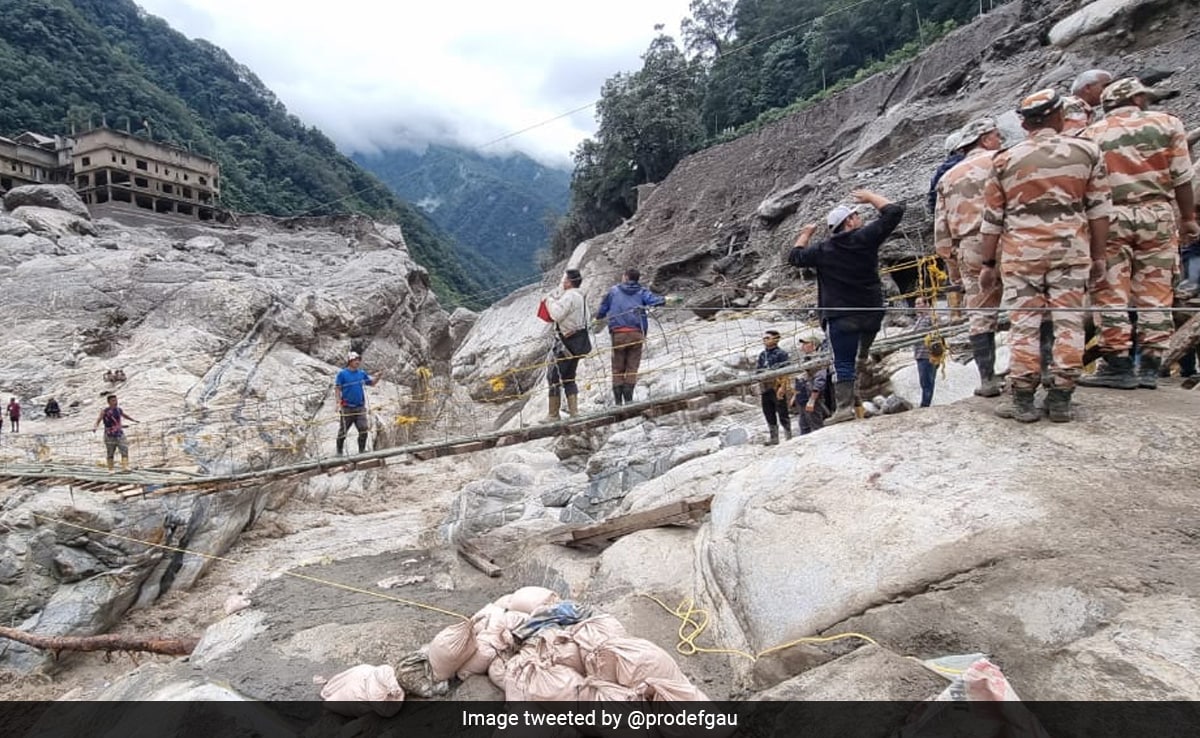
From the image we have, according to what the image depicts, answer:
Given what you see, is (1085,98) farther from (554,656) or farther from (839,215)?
(554,656)

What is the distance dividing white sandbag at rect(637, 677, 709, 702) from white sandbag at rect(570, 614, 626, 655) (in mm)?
287

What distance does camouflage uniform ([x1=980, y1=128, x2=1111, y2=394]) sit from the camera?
10.1ft

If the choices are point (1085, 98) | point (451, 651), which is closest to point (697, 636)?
point (451, 651)

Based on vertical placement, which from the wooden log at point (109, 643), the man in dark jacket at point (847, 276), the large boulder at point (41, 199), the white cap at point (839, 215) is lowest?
the wooden log at point (109, 643)

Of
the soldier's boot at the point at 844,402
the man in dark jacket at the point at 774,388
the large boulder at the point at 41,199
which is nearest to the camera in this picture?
the soldier's boot at the point at 844,402

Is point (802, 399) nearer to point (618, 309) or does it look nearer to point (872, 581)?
point (618, 309)

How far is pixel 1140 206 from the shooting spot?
3357 mm

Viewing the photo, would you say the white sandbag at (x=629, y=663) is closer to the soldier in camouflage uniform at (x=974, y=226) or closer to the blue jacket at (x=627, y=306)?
the soldier in camouflage uniform at (x=974, y=226)

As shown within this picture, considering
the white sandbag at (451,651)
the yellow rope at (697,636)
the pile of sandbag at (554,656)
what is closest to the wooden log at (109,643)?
the white sandbag at (451,651)

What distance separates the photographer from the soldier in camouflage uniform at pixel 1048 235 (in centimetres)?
308

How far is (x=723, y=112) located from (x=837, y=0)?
7367 mm

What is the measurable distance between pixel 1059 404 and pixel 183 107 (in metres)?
59.2

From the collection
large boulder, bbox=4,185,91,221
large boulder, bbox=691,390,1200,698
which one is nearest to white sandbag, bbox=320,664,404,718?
large boulder, bbox=691,390,1200,698

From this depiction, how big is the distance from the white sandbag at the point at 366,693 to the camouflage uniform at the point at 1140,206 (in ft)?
13.5
